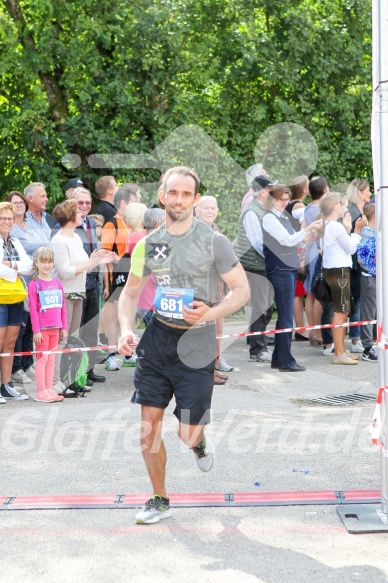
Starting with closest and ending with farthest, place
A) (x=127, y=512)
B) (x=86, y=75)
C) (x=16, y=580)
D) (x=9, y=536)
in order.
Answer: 1. (x=16, y=580)
2. (x=9, y=536)
3. (x=127, y=512)
4. (x=86, y=75)

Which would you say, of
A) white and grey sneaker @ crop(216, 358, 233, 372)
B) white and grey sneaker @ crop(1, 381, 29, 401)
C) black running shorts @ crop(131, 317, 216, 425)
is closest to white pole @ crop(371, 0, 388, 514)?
black running shorts @ crop(131, 317, 216, 425)

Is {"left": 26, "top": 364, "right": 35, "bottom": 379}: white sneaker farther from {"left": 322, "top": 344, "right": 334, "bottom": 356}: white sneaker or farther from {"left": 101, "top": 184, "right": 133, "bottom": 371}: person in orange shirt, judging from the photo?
{"left": 322, "top": 344, "right": 334, "bottom": 356}: white sneaker

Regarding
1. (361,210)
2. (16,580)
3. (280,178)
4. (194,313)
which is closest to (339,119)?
(280,178)

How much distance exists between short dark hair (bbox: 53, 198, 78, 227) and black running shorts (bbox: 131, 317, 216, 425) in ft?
13.5

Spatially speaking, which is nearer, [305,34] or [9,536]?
[9,536]

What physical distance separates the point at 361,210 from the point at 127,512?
7.14 meters

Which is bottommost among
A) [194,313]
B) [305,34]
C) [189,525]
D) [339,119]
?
[189,525]

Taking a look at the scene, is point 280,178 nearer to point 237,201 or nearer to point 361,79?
point 237,201

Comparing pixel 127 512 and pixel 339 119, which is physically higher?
pixel 339 119

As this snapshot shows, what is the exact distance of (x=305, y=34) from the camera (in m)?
16.7

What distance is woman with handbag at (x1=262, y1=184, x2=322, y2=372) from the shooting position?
10547 millimetres

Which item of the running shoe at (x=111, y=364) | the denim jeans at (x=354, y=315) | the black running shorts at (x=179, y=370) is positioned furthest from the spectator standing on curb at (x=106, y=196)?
the black running shorts at (x=179, y=370)

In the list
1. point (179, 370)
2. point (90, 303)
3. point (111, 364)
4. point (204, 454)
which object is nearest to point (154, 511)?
point (204, 454)

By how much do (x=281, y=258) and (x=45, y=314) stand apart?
277 cm
